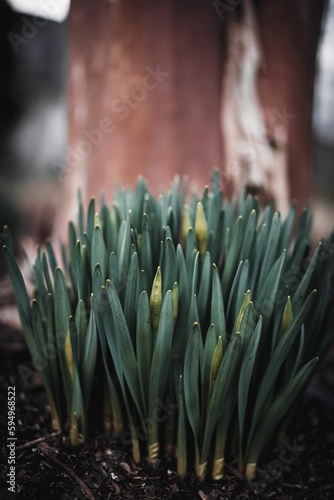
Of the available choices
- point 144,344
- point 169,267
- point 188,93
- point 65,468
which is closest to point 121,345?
point 144,344

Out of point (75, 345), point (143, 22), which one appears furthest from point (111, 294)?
point (143, 22)

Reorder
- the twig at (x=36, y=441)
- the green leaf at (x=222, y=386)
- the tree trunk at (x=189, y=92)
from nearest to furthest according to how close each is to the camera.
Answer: the green leaf at (x=222, y=386)
the twig at (x=36, y=441)
the tree trunk at (x=189, y=92)

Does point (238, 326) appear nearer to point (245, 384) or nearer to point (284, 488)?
point (245, 384)

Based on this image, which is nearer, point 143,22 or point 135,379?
point 135,379

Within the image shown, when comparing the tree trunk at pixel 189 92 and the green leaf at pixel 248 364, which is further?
the tree trunk at pixel 189 92

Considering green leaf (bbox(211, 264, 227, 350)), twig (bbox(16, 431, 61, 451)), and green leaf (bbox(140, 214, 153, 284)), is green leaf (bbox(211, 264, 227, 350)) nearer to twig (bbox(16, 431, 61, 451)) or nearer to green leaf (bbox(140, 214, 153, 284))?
green leaf (bbox(140, 214, 153, 284))

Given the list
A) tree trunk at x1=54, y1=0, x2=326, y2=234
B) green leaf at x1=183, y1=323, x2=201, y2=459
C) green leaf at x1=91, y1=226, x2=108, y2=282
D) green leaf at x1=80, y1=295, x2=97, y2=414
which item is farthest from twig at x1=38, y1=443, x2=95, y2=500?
tree trunk at x1=54, y1=0, x2=326, y2=234

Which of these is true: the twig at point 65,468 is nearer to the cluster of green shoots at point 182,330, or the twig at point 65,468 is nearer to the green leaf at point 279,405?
the cluster of green shoots at point 182,330

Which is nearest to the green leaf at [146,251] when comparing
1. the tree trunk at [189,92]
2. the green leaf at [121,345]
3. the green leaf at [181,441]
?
the green leaf at [121,345]
